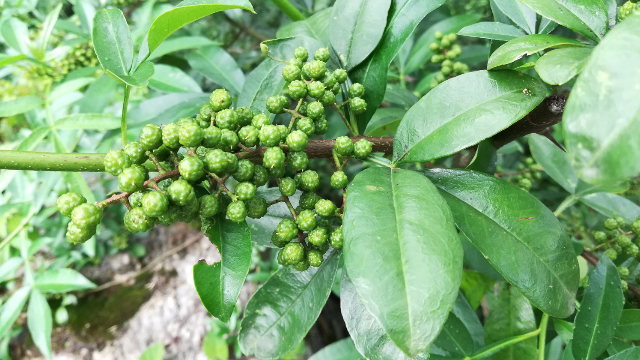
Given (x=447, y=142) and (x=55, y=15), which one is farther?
(x=55, y=15)

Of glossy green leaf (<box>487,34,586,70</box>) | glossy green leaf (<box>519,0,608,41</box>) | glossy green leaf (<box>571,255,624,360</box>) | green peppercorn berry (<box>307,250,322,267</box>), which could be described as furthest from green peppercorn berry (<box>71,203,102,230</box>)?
glossy green leaf (<box>571,255,624,360</box>)

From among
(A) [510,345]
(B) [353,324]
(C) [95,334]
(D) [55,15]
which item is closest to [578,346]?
(A) [510,345]

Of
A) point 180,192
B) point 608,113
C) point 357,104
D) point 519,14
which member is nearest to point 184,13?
point 180,192

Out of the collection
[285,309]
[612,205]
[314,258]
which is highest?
[314,258]

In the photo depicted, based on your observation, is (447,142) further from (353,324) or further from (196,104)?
(196,104)

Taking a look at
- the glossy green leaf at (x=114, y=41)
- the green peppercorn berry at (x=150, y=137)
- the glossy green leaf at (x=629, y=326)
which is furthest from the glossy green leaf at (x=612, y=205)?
the glossy green leaf at (x=114, y=41)

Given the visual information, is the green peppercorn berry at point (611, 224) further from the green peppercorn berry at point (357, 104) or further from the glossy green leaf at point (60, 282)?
the glossy green leaf at point (60, 282)

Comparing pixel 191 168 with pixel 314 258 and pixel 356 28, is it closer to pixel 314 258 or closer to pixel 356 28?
pixel 314 258
